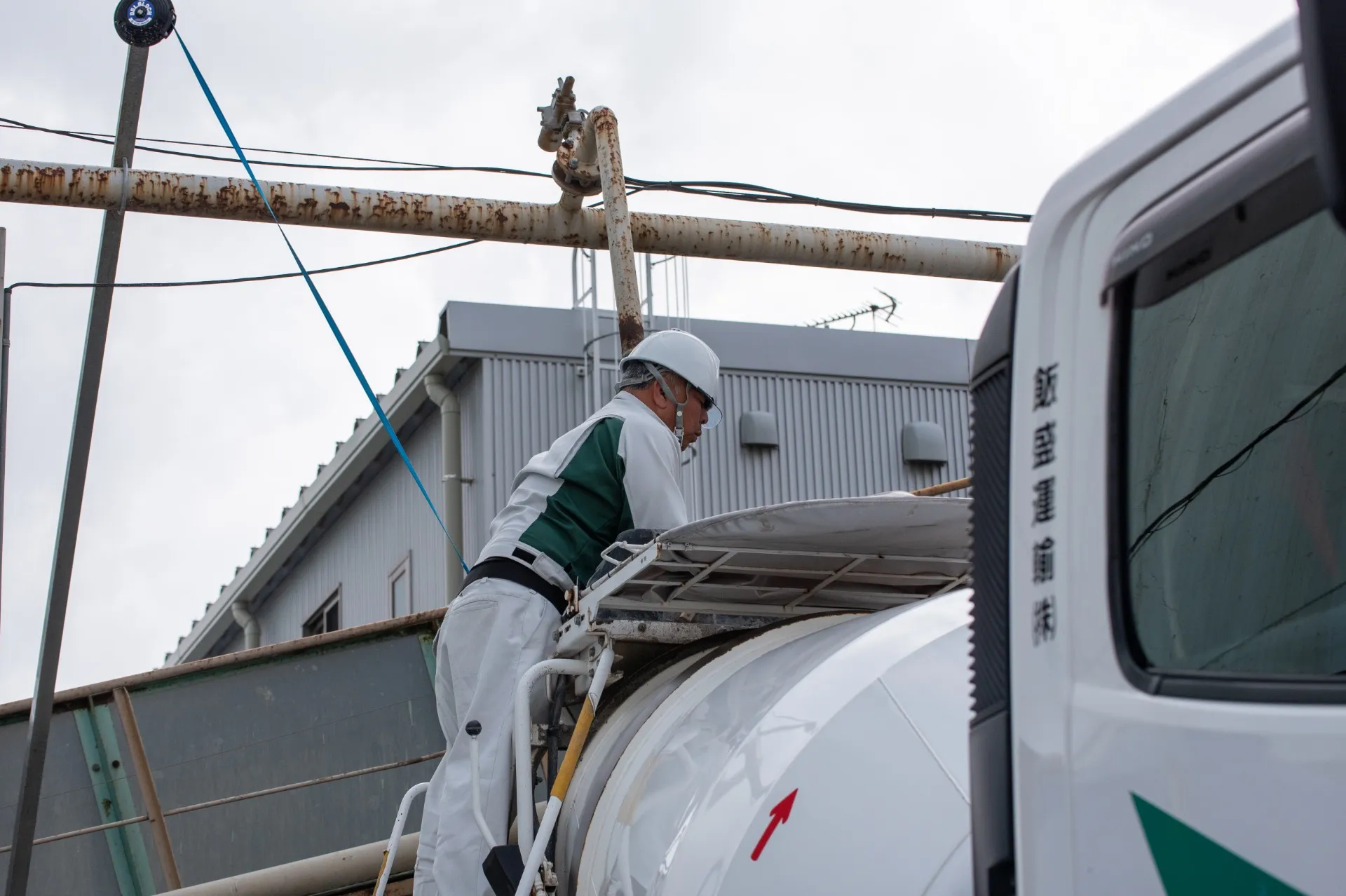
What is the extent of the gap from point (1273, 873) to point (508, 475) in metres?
12.1

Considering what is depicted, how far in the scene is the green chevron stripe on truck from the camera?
1.88 metres

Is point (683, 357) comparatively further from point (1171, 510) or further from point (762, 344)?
point (762, 344)

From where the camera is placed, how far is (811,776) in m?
3.18

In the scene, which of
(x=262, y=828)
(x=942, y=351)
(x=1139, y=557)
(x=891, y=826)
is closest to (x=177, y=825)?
(x=262, y=828)

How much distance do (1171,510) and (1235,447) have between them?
0.43 feet

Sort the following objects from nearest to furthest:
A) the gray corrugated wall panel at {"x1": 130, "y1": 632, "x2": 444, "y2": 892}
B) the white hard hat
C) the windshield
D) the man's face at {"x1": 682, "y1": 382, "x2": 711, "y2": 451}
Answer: the windshield → the white hard hat → the man's face at {"x1": 682, "y1": 382, "x2": 711, "y2": 451} → the gray corrugated wall panel at {"x1": 130, "y1": 632, "x2": 444, "y2": 892}

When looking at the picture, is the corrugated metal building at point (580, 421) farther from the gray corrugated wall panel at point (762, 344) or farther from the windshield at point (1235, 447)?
the windshield at point (1235, 447)

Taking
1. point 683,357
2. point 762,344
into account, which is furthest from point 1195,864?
point 762,344

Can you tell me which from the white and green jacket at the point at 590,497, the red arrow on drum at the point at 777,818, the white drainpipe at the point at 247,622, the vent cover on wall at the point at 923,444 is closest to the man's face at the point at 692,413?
the white and green jacket at the point at 590,497

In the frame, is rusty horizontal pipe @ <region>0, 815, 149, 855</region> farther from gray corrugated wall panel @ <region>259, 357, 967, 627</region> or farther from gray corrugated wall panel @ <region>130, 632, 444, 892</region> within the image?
gray corrugated wall panel @ <region>259, 357, 967, 627</region>

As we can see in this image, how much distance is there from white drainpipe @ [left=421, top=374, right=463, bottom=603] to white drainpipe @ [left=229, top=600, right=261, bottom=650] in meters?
8.77

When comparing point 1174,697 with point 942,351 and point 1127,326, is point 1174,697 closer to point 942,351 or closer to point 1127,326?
point 1127,326

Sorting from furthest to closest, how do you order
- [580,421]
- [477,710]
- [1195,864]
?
[580,421] → [477,710] → [1195,864]

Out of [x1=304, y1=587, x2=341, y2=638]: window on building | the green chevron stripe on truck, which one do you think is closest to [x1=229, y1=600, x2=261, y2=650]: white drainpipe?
[x1=304, y1=587, x2=341, y2=638]: window on building
